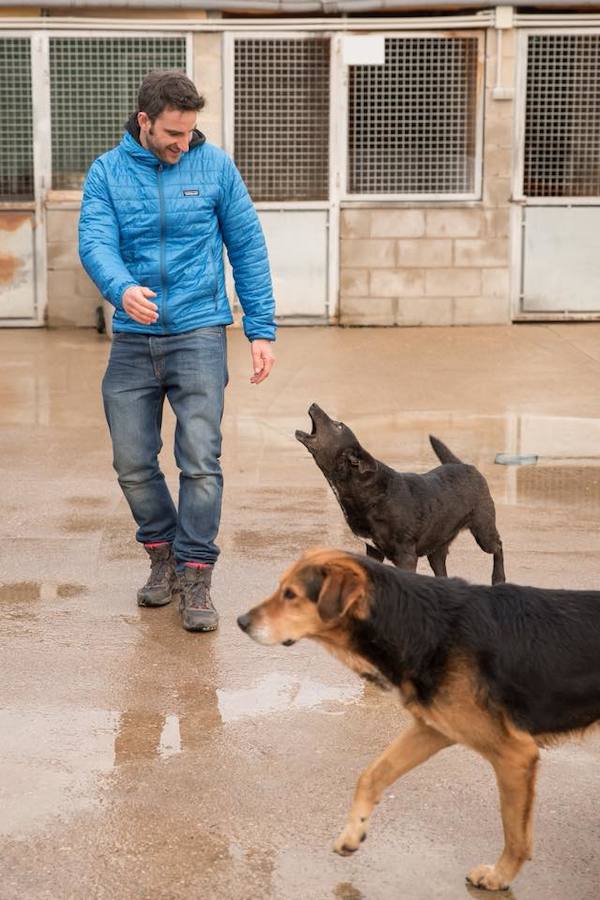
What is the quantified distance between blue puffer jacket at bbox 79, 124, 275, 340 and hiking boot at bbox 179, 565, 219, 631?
3.14ft

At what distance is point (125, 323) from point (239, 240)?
1.87ft

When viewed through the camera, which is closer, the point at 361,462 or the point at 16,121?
the point at 361,462

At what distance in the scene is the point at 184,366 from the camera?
5461 mm

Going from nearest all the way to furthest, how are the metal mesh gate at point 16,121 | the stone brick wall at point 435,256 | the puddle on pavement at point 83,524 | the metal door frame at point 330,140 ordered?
the puddle on pavement at point 83,524
the metal door frame at point 330,140
the metal mesh gate at point 16,121
the stone brick wall at point 435,256

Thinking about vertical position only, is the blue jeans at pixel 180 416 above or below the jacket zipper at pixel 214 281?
below

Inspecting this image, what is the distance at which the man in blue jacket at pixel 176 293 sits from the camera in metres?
5.32

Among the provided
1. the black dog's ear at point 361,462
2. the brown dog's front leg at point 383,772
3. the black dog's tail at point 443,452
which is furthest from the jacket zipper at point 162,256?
the brown dog's front leg at point 383,772

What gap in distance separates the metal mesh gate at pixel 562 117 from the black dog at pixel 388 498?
7.95 meters

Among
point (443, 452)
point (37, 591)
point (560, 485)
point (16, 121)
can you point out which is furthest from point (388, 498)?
point (16, 121)

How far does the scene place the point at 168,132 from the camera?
5.20 metres

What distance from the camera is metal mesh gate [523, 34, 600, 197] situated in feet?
41.8

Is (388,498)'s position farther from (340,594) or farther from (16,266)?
(16,266)

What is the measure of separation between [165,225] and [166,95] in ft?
1.66

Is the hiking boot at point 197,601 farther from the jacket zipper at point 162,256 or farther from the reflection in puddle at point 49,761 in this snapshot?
the jacket zipper at point 162,256
